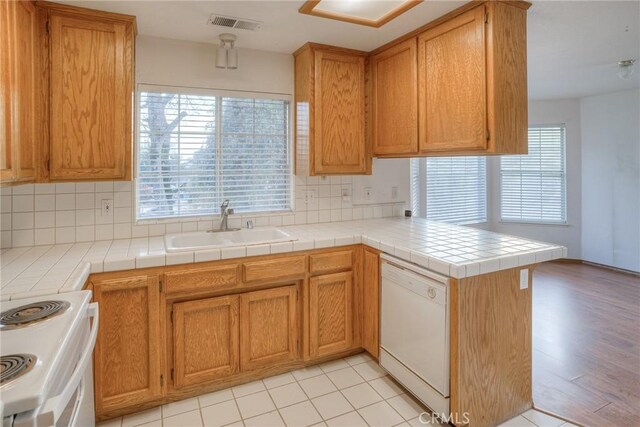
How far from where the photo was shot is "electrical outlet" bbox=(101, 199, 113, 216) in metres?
2.42

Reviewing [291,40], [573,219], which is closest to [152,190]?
[291,40]

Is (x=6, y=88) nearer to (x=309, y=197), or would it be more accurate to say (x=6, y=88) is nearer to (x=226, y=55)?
(x=226, y=55)

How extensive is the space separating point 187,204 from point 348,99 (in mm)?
1475

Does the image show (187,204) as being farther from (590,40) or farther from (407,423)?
(590,40)

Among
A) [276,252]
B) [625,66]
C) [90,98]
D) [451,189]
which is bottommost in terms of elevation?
[276,252]

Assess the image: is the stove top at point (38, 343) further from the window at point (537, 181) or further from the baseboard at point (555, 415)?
the window at point (537, 181)

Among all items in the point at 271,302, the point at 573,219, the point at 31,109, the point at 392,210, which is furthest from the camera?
the point at 573,219

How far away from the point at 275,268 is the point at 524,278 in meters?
1.42

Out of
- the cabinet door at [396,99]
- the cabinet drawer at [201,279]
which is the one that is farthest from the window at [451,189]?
the cabinet drawer at [201,279]

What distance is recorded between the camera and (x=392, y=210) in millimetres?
3398

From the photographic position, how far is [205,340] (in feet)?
7.16

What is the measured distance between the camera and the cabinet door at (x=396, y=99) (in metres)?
2.58

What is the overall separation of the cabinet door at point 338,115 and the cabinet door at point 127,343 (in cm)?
145

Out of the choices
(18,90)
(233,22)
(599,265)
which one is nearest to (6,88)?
(18,90)
